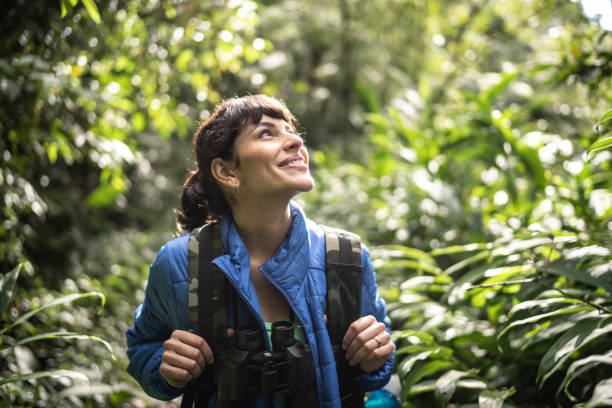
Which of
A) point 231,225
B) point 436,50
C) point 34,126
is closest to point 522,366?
point 231,225

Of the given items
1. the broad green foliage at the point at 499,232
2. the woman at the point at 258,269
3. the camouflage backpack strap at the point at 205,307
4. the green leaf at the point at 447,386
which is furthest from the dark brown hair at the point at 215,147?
the green leaf at the point at 447,386

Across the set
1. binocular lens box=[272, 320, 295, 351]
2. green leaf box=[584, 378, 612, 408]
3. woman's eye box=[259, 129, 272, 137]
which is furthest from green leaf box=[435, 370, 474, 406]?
woman's eye box=[259, 129, 272, 137]

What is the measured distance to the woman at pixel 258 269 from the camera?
134cm

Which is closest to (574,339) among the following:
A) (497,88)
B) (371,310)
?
(371,310)

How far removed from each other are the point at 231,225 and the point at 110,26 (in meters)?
1.79

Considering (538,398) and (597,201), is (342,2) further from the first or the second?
(538,398)

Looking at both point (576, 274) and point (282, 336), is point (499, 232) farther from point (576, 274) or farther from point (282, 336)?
point (282, 336)

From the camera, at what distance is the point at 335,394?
1.35m

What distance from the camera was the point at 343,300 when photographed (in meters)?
1.44

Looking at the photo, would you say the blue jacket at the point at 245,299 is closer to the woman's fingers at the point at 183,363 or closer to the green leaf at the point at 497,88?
the woman's fingers at the point at 183,363

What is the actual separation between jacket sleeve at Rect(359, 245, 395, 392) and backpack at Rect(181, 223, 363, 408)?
0.15ft

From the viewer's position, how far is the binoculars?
1246 mm

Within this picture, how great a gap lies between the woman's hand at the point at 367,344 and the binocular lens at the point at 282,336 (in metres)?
0.20

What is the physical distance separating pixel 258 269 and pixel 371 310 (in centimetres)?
43
